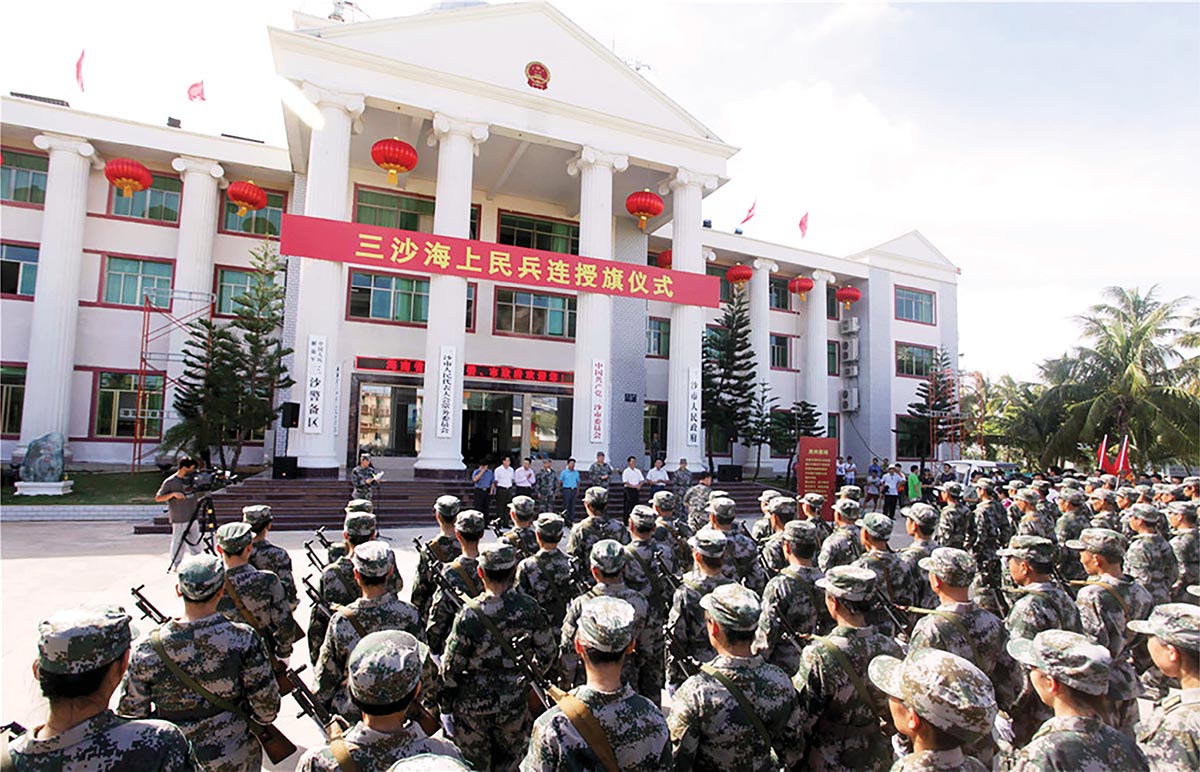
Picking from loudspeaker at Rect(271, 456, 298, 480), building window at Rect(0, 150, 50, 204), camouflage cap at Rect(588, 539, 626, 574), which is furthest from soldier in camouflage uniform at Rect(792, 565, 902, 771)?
building window at Rect(0, 150, 50, 204)

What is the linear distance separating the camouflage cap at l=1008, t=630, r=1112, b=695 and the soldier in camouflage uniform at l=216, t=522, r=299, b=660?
142 inches

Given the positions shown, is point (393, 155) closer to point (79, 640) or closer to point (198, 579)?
point (198, 579)

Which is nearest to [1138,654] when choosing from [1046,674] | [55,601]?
[1046,674]

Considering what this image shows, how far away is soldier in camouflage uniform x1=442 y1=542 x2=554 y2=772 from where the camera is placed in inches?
114

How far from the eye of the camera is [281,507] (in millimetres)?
11289

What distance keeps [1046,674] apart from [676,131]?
16210mm

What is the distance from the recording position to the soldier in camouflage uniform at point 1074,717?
180 cm

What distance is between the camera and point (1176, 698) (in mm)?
2162

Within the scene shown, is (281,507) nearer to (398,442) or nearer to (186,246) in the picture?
(398,442)

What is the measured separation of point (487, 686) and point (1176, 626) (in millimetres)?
2676

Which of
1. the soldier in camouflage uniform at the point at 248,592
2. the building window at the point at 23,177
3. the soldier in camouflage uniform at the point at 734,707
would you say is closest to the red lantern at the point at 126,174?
the building window at the point at 23,177

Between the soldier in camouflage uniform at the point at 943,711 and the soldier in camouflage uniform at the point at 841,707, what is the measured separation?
746 millimetres

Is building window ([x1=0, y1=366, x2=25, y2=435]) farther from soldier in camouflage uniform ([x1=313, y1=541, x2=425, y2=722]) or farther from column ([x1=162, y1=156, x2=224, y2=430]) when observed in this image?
soldier in camouflage uniform ([x1=313, y1=541, x2=425, y2=722])

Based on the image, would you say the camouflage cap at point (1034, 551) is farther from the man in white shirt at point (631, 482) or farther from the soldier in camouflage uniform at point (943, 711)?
the man in white shirt at point (631, 482)
